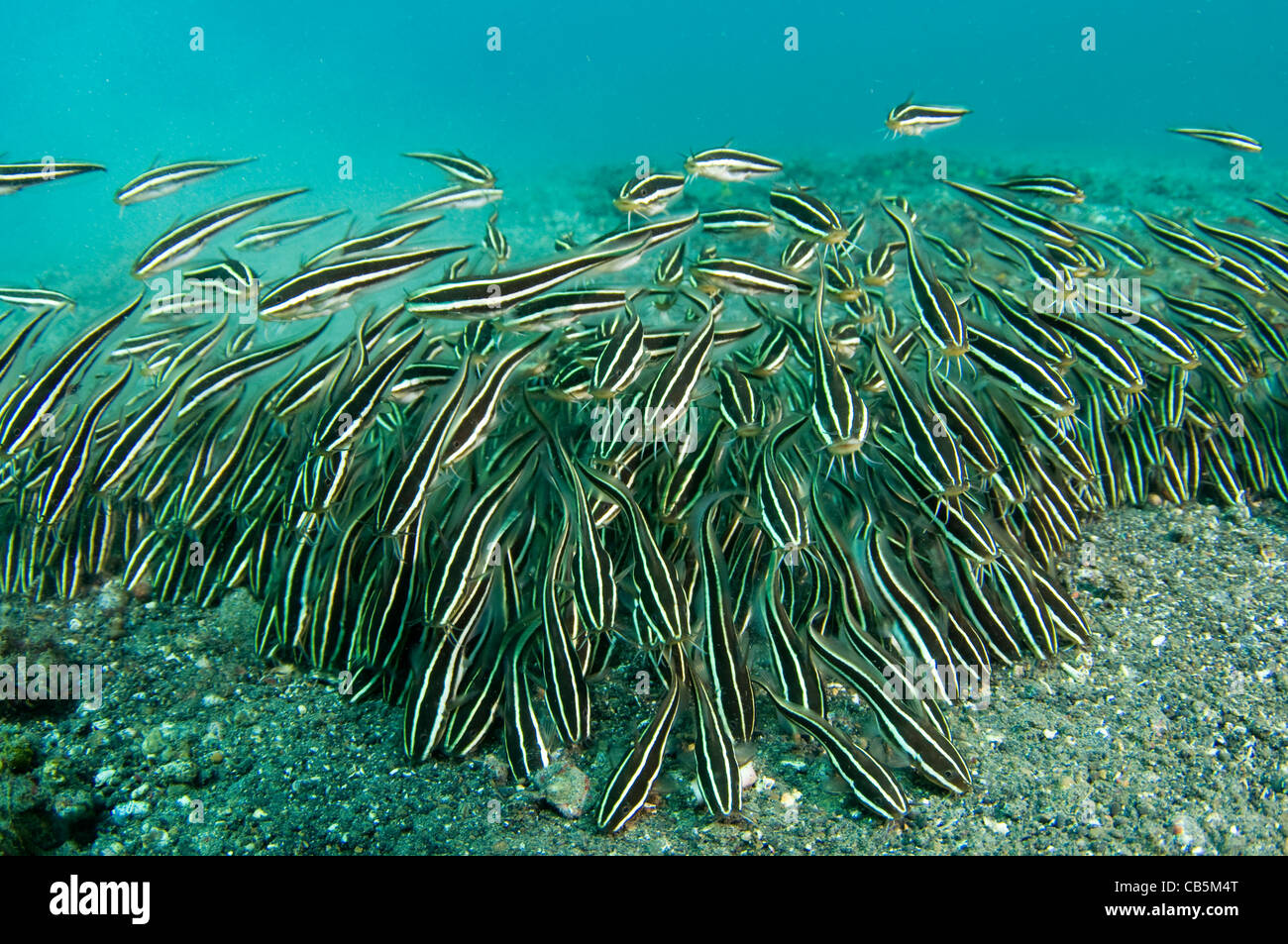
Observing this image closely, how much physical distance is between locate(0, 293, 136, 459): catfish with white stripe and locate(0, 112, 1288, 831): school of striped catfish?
16 millimetres

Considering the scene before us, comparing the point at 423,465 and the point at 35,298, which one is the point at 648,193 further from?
the point at 35,298

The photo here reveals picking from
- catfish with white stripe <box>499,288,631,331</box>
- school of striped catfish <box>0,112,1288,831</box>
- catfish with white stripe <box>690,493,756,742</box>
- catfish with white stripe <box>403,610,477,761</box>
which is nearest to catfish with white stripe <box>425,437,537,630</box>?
school of striped catfish <box>0,112,1288,831</box>

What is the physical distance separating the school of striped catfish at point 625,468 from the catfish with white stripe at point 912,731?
13 millimetres

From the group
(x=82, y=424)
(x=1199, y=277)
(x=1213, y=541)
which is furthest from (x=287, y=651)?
(x=1199, y=277)

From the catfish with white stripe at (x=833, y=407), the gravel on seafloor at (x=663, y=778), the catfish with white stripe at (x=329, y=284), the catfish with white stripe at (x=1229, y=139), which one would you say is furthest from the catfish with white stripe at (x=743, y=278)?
the catfish with white stripe at (x=1229, y=139)

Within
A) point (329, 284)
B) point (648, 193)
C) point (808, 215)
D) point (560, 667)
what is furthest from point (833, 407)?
point (648, 193)

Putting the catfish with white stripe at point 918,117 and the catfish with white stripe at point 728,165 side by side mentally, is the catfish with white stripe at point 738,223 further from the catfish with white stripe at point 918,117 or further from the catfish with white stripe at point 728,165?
the catfish with white stripe at point 918,117

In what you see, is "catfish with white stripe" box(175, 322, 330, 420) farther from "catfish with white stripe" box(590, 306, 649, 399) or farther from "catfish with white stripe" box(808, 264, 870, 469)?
"catfish with white stripe" box(808, 264, 870, 469)

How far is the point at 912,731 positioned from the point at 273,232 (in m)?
5.74

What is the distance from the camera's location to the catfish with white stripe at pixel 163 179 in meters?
5.66

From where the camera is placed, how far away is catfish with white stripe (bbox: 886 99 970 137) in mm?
5934

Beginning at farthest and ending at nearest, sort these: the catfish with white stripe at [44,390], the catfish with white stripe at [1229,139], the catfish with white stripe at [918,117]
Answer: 1. the catfish with white stripe at [1229,139]
2. the catfish with white stripe at [918,117]
3. the catfish with white stripe at [44,390]
